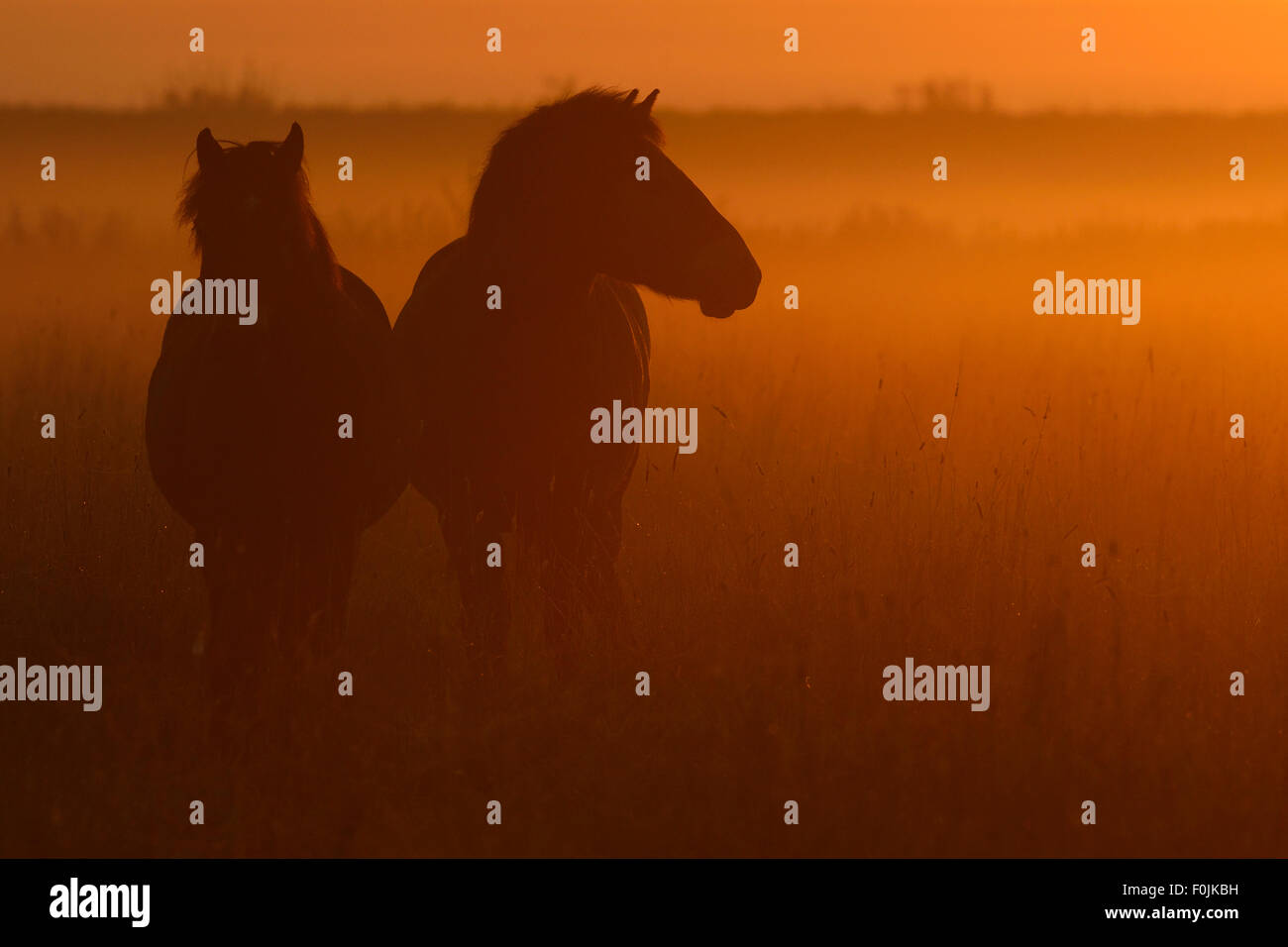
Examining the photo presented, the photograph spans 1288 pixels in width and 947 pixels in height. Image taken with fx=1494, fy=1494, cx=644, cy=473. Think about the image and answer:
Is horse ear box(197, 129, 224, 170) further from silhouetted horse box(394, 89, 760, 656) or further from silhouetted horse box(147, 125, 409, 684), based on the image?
silhouetted horse box(394, 89, 760, 656)

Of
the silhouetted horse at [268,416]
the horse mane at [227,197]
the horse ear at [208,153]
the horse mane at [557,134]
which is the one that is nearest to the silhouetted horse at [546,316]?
the horse mane at [557,134]

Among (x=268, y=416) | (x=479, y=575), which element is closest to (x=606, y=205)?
(x=479, y=575)

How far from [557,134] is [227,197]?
1.53 meters

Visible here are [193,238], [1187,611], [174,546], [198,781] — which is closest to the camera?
[198,781]

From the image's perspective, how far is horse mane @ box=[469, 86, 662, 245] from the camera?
597 cm

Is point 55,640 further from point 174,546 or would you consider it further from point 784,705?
point 784,705

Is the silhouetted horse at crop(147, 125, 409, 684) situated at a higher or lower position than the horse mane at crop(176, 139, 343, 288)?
lower

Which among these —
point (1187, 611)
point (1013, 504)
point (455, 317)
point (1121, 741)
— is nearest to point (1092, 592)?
point (1187, 611)

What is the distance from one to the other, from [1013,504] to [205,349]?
398 cm

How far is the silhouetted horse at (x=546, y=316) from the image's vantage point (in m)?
6.00

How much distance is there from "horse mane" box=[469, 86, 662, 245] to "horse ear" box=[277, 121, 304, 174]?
115 cm

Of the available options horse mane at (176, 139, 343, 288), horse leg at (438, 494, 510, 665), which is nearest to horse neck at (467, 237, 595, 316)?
horse leg at (438, 494, 510, 665)

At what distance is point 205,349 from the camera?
17.0 feet

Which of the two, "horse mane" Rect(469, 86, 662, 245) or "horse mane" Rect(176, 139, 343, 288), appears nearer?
"horse mane" Rect(176, 139, 343, 288)
